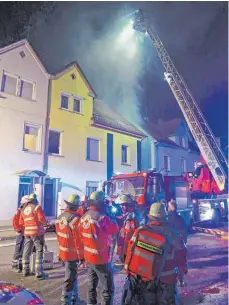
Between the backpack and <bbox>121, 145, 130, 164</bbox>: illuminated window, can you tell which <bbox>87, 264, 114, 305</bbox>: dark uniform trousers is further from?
<bbox>121, 145, 130, 164</bbox>: illuminated window

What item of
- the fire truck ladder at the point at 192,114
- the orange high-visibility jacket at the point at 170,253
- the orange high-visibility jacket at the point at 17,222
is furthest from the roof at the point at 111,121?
the orange high-visibility jacket at the point at 170,253

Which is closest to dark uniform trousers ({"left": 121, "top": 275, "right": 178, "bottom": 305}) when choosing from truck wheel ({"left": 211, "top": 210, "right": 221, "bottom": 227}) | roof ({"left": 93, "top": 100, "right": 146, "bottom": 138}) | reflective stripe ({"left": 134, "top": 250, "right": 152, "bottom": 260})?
reflective stripe ({"left": 134, "top": 250, "right": 152, "bottom": 260})

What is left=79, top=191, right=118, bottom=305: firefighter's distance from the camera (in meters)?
3.29

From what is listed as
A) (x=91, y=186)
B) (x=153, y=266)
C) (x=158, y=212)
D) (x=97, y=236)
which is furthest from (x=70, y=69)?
(x=153, y=266)

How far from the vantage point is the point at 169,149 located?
18.3m

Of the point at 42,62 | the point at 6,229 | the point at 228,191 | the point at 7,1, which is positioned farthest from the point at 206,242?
the point at 7,1

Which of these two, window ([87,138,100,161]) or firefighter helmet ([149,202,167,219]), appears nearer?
firefighter helmet ([149,202,167,219])

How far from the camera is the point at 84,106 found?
13578 millimetres

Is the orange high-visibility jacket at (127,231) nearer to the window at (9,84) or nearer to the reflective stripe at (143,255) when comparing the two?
the reflective stripe at (143,255)

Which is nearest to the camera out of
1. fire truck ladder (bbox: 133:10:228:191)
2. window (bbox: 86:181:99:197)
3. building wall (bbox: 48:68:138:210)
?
fire truck ladder (bbox: 133:10:228:191)

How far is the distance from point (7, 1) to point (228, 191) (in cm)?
1063

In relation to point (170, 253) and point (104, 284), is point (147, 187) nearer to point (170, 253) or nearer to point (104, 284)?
point (104, 284)

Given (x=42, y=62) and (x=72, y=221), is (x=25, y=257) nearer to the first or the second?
(x=72, y=221)

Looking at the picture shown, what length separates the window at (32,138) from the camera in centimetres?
1056
